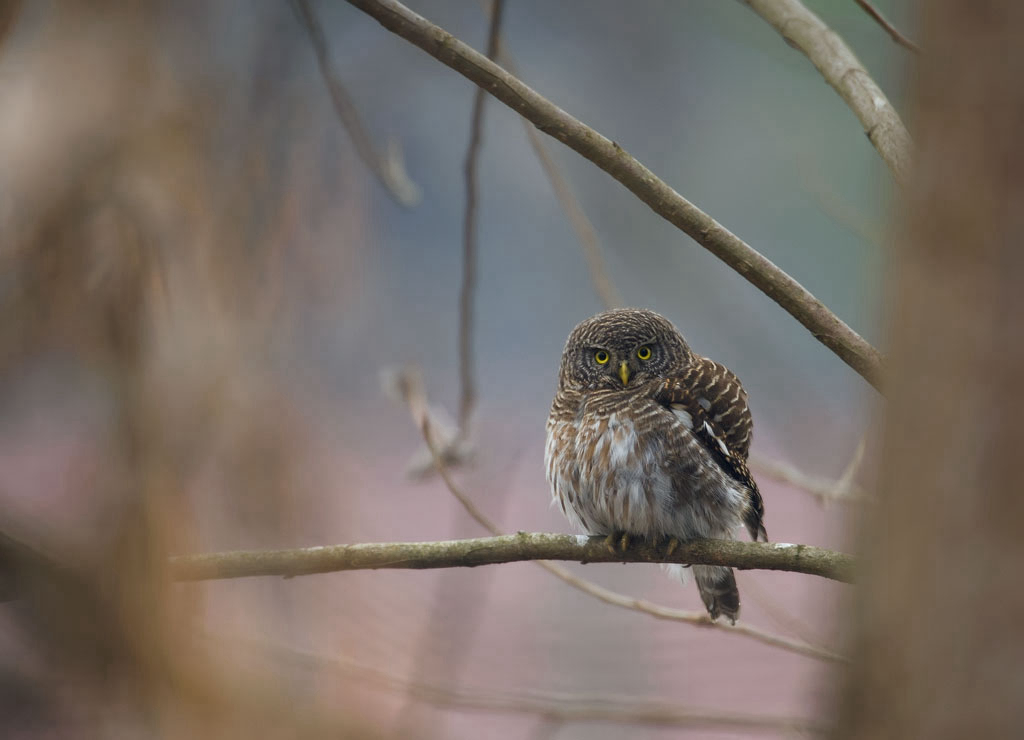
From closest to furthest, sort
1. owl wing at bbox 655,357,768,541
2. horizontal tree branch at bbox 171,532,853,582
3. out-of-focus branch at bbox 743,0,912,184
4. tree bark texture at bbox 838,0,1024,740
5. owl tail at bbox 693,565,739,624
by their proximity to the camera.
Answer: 1. tree bark texture at bbox 838,0,1024,740
2. horizontal tree branch at bbox 171,532,853,582
3. out-of-focus branch at bbox 743,0,912,184
4. owl wing at bbox 655,357,768,541
5. owl tail at bbox 693,565,739,624

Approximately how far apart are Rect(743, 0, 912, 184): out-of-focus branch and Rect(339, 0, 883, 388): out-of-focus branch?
1.41 feet

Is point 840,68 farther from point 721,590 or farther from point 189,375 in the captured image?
point 189,375

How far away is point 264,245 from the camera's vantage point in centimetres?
109

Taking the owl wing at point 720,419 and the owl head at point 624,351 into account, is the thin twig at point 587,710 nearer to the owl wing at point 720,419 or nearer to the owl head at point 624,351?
the owl wing at point 720,419

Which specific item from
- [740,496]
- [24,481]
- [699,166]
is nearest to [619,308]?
[740,496]

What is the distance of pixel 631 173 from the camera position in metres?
2.03

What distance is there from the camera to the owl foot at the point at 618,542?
280cm

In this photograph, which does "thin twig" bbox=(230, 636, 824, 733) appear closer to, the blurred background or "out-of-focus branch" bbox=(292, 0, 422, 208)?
the blurred background

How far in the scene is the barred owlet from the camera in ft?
9.98

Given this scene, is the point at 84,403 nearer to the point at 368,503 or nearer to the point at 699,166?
the point at 368,503

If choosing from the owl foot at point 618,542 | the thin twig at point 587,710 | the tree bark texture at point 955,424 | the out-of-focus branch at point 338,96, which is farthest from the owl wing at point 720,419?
the tree bark texture at point 955,424

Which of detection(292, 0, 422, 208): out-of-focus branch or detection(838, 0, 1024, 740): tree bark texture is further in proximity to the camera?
detection(292, 0, 422, 208): out-of-focus branch

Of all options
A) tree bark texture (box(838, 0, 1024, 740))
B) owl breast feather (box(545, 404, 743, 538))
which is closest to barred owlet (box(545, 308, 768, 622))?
owl breast feather (box(545, 404, 743, 538))

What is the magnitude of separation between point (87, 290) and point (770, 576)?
4.74m
